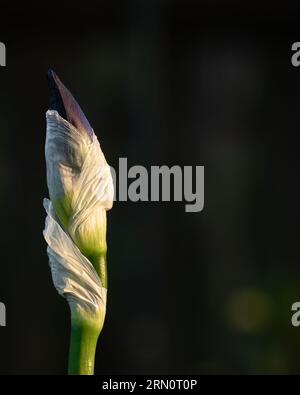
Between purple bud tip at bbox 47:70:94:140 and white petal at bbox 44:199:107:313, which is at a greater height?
purple bud tip at bbox 47:70:94:140

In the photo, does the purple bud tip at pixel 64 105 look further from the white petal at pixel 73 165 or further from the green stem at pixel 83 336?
the green stem at pixel 83 336

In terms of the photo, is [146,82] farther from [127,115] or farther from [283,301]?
[283,301]

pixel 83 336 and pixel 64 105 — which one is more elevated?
pixel 64 105

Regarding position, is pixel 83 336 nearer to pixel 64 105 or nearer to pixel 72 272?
pixel 72 272

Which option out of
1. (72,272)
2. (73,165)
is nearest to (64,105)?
(73,165)

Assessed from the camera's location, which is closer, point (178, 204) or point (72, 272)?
point (72, 272)

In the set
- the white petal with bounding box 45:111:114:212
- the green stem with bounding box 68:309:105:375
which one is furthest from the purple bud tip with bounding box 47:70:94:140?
the green stem with bounding box 68:309:105:375

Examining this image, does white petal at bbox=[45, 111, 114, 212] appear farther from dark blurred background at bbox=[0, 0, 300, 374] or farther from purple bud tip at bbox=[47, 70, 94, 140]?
dark blurred background at bbox=[0, 0, 300, 374]

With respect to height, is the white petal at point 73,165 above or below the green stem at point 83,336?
above

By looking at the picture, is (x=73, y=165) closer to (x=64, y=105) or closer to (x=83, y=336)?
(x=64, y=105)

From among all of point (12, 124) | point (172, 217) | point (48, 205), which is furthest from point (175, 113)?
point (48, 205)

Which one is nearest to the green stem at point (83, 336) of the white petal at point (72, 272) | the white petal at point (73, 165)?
the white petal at point (72, 272)
